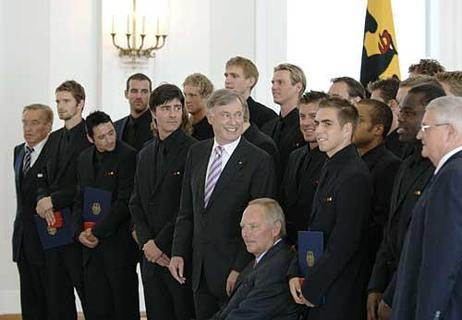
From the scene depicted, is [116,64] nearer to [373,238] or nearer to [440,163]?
[373,238]

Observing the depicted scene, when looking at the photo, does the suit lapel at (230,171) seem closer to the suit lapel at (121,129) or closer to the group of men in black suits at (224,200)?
the group of men in black suits at (224,200)

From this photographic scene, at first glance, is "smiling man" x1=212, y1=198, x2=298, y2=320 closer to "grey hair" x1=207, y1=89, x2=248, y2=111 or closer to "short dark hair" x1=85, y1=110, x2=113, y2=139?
"grey hair" x1=207, y1=89, x2=248, y2=111

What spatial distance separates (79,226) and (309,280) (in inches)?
87.2

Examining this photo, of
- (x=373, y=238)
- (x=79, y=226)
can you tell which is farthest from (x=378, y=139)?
(x=79, y=226)

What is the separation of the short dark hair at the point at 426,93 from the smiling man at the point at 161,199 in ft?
5.76

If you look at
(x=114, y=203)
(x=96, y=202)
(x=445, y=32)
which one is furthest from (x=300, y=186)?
(x=445, y=32)

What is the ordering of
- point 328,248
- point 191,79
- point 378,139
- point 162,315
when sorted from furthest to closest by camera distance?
1. point 191,79
2. point 162,315
3. point 378,139
4. point 328,248

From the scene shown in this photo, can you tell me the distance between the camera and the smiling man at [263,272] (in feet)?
14.3

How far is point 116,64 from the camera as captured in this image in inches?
307

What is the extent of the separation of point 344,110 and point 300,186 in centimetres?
61

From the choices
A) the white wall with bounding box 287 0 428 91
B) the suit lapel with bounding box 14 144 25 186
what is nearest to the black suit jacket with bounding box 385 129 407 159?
the suit lapel with bounding box 14 144 25 186

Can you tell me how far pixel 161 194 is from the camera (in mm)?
5254

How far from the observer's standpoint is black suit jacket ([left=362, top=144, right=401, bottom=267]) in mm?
4223

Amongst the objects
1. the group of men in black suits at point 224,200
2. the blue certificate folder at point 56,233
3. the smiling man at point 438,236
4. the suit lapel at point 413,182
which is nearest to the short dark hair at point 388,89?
the group of men in black suits at point 224,200
